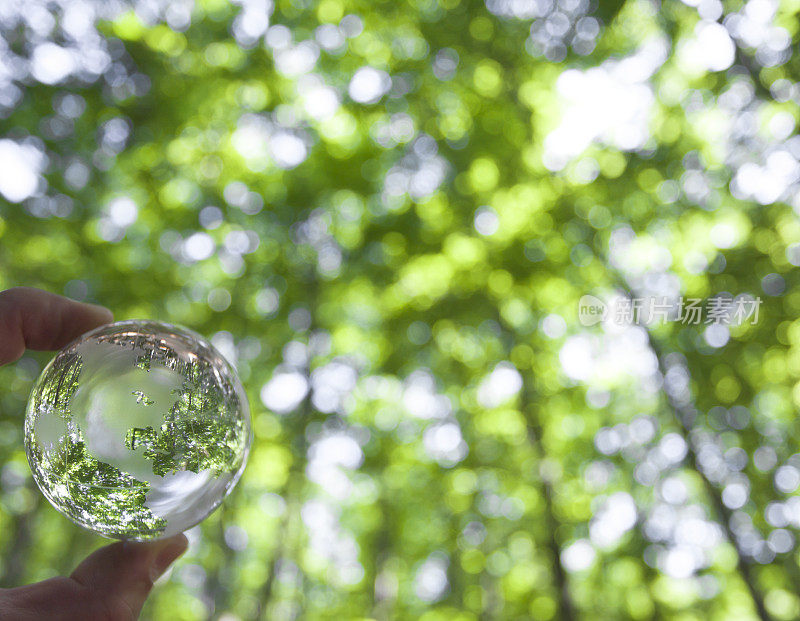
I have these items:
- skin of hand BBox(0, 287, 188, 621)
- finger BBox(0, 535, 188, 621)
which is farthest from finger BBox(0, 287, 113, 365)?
finger BBox(0, 535, 188, 621)

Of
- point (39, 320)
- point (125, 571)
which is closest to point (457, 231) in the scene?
point (39, 320)

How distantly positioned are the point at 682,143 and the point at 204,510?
32.9 feet

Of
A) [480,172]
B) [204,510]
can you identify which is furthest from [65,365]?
[480,172]

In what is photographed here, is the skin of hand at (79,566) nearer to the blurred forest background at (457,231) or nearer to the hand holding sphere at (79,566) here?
the hand holding sphere at (79,566)

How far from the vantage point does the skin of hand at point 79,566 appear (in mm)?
1870

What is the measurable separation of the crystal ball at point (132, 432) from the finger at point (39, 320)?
0.18 metres

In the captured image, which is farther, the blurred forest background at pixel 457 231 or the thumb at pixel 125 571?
the blurred forest background at pixel 457 231

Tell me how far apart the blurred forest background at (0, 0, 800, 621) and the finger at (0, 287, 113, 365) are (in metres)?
8.01

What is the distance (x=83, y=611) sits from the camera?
1901mm

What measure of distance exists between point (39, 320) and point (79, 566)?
902 mm

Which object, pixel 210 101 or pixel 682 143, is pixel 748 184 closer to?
pixel 682 143

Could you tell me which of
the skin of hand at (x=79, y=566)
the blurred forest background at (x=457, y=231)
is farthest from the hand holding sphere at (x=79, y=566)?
the blurred forest background at (x=457, y=231)

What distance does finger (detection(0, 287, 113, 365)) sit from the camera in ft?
6.87

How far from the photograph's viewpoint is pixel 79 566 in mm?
2023
